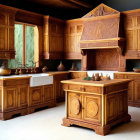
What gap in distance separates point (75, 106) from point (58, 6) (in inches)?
196

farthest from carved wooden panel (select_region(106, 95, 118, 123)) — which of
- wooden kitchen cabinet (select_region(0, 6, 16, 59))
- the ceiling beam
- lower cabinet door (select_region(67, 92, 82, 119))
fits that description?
the ceiling beam

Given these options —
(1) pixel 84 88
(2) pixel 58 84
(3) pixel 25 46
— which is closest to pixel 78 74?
(2) pixel 58 84

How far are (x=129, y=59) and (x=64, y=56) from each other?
8.17 feet

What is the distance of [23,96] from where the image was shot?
222 inches

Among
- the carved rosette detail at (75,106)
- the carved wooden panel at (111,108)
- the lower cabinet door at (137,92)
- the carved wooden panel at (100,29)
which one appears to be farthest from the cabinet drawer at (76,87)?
the carved wooden panel at (100,29)

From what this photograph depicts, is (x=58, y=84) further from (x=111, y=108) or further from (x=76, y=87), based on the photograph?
(x=111, y=108)

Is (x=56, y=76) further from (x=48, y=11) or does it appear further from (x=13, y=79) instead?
(x=48, y=11)

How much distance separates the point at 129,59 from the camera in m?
7.32

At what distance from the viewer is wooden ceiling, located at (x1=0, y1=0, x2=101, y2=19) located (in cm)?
714

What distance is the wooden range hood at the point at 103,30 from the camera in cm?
673

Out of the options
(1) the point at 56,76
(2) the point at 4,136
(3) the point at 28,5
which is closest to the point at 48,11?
(3) the point at 28,5

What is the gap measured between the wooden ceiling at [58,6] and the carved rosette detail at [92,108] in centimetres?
425

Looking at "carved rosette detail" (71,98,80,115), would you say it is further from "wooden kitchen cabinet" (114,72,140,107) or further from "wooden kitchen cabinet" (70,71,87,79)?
"wooden kitchen cabinet" (70,71,87,79)

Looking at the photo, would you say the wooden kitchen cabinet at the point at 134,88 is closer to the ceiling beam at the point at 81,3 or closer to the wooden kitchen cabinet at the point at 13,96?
the wooden kitchen cabinet at the point at 13,96
